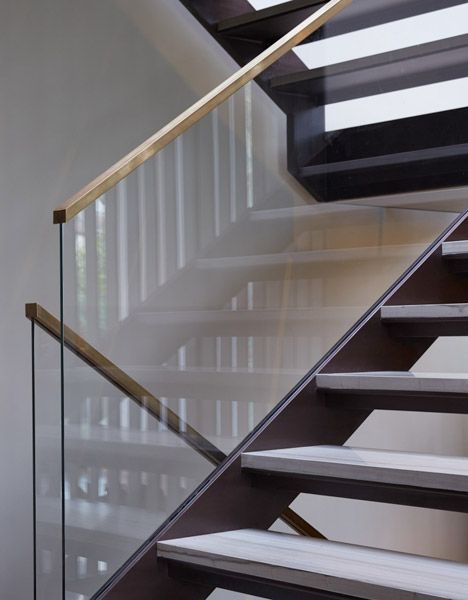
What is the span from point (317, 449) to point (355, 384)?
180mm

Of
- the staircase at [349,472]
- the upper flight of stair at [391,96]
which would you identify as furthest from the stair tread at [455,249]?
the upper flight of stair at [391,96]

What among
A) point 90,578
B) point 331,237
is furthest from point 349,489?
point 331,237

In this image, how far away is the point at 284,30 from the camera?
4.24m

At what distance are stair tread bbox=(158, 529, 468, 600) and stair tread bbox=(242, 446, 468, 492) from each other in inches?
5.7

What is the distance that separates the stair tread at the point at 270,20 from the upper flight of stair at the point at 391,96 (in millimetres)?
923

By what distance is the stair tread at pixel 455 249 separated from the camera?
251 cm

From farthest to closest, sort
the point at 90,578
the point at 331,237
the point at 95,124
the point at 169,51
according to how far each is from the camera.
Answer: the point at 169,51 → the point at 95,124 → the point at 331,237 → the point at 90,578

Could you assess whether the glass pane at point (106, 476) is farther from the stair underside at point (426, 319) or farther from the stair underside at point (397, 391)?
the stair underside at point (426, 319)

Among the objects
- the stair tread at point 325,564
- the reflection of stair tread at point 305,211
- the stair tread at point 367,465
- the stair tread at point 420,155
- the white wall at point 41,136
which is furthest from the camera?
the white wall at point 41,136

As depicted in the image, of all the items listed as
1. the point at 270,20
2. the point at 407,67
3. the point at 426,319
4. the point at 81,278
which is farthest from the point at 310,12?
the point at 81,278

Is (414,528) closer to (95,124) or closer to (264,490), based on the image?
(95,124)

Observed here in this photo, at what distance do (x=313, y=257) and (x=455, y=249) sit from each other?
427 mm

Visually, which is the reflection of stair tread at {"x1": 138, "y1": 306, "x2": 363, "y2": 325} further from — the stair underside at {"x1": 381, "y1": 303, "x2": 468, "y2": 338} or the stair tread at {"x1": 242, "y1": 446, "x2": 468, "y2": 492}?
the stair tread at {"x1": 242, "y1": 446, "x2": 468, "y2": 492}

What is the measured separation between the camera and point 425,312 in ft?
7.63
